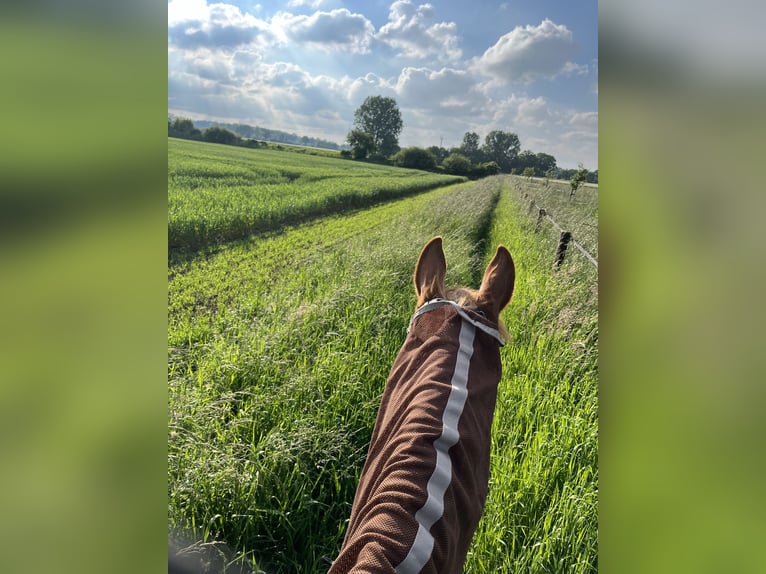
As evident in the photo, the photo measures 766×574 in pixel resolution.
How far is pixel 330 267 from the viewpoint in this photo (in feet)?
19.5

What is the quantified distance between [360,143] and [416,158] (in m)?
3.93

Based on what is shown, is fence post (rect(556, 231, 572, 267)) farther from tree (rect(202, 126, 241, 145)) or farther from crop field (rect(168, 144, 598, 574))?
tree (rect(202, 126, 241, 145))

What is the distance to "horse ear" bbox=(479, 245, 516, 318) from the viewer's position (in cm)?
143

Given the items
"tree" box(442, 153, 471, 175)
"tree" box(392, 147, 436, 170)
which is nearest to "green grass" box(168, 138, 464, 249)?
"tree" box(392, 147, 436, 170)

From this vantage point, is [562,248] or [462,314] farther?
[562,248]

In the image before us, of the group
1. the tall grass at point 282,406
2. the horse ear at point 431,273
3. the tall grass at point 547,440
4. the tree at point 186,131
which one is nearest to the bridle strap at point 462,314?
the horse ear at point 431,273

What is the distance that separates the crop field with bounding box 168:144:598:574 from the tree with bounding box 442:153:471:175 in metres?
17.1

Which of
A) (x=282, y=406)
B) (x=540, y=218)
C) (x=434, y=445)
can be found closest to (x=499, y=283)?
(x=434, y=445)

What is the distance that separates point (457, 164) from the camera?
69.6 ft

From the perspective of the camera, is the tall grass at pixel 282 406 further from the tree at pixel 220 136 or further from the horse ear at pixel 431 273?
the tree at pixel 220 136

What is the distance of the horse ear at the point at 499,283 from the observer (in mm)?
1434
